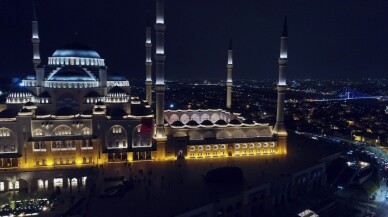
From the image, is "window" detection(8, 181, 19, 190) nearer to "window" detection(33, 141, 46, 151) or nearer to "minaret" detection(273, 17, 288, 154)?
"window" detection(33, 141, 46, 151)

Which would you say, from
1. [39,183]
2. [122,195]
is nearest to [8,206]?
[39,183]

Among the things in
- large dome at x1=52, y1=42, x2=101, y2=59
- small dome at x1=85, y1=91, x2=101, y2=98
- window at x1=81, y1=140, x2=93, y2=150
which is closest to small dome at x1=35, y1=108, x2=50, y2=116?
small dome at x1=85, y1=91, x2=101, y2=98

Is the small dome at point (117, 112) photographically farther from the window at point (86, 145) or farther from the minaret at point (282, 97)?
the minaret at point (282, 97)

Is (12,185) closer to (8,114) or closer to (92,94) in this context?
(8,114)

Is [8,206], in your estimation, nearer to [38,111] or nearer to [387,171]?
[38,111]

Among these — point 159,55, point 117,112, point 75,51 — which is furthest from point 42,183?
point 75,51

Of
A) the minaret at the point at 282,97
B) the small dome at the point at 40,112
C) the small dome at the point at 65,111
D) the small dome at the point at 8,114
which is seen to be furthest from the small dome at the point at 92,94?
the minaret at the point at 282,97
